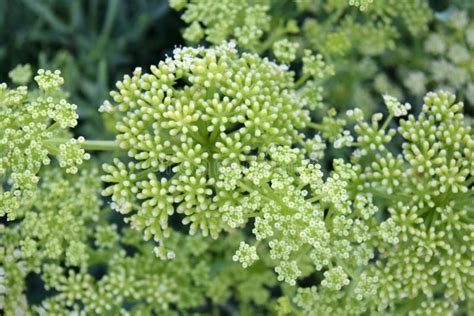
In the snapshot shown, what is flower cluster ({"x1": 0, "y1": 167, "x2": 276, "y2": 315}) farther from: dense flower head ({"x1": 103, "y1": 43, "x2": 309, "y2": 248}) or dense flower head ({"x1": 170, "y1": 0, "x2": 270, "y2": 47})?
dense flower head ({"x1": 170, "y1": 0, "x2": 270, "y2": 47})

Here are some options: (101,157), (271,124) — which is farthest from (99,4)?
(271,124)

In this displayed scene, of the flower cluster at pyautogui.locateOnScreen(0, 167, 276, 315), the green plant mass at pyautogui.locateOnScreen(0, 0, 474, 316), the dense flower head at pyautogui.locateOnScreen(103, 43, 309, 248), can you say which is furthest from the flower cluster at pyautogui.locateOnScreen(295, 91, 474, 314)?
the flower cluster at pyautogui.locateOnScreen(0, 167, 276, 315)

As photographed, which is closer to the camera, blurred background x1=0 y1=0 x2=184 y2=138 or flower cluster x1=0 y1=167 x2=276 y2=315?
flower cluster x1=0 y1=167 x2=276 y2=315

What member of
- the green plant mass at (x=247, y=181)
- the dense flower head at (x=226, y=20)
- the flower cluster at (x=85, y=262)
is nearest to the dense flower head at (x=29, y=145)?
the green plant mass at (x=247, y=181)

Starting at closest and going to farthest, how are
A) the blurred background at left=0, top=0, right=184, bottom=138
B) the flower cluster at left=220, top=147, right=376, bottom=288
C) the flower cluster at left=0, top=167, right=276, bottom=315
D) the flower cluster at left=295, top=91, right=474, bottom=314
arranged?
the flower cluster at left=220, top=147, right=376, bottom=288, the flower cluster at left=295, top=91, right=474, bottom=314, the flower cluster at left=0, top=167, right=276, bottom=315, the blurred background at left=0, top=0, right=184, bottom=138

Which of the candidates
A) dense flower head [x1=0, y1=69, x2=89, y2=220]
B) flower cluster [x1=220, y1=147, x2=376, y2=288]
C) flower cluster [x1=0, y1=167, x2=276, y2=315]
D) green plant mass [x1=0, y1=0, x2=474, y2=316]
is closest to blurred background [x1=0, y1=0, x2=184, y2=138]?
green plant mass [x1=0, y1=0, x2=474, y2=316]

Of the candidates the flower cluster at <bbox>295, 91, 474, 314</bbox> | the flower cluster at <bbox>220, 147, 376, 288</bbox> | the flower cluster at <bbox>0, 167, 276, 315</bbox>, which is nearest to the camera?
the flower cluster at <bbox>220, 147, 376, 288</bbox>

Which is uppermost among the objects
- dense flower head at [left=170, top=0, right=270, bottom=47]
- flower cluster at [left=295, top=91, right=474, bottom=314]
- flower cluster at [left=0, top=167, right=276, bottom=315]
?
dense flower head at [left=170, top=0, right=270, bottom=47]

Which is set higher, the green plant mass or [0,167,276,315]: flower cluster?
the green plant mass
